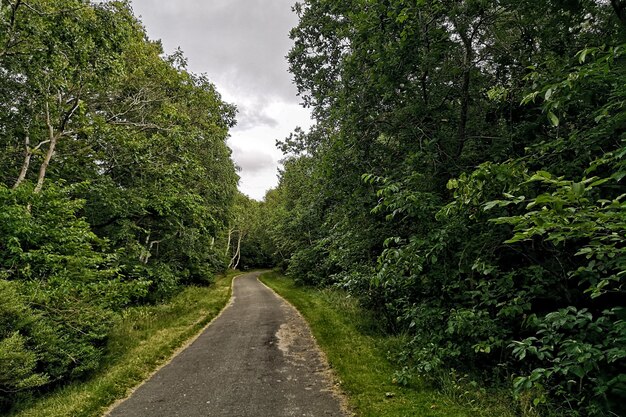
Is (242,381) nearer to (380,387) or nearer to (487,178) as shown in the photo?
(380,387)

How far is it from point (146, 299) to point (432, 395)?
1474 cm

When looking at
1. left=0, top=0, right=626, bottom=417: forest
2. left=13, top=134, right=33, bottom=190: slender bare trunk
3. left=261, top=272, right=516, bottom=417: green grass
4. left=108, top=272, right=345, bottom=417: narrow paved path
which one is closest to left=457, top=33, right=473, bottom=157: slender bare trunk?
left=0, top=0, right=626, bottom=417: forest

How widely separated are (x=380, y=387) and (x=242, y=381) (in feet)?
9.19

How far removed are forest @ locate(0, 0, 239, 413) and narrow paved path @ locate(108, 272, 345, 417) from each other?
1.91 m

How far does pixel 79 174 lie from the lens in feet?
43.8

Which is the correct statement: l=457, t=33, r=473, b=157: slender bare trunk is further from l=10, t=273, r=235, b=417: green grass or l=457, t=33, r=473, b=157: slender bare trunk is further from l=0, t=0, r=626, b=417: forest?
l=10, t=273, r=235, b=417: green grass

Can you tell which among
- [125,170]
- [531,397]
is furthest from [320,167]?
[125,170]

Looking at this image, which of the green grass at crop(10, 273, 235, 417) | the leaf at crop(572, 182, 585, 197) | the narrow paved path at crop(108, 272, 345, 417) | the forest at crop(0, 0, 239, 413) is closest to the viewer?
the leaf at crop(572, 182, 585, 197)

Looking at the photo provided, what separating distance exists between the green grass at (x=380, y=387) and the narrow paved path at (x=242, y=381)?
379 mm

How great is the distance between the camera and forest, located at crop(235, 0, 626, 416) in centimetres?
379

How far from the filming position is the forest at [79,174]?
6586 millimetres

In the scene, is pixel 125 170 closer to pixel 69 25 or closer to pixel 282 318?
pixel 69 25

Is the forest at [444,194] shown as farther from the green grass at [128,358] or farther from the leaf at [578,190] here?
the green grass at [128,358]

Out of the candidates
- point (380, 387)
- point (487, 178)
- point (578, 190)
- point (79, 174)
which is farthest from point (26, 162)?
point (578, 190)
